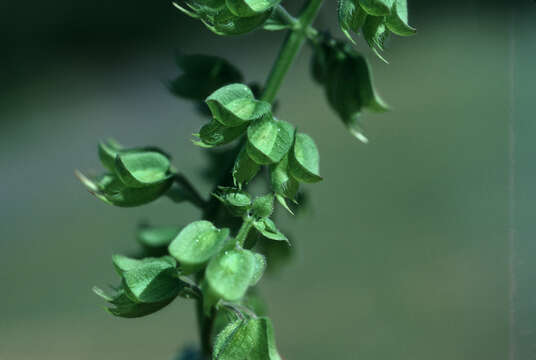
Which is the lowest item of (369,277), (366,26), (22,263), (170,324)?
(22,263)

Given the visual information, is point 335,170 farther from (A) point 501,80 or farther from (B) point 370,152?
(A) point 501,80

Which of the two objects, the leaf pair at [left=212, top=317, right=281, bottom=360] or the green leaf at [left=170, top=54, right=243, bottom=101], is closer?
the leaf pair at [left=212, top=317, right=281, bottom=360]

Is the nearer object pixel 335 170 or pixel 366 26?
pixel 366 26

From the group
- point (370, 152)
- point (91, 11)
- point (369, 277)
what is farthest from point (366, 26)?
point (91, 11)

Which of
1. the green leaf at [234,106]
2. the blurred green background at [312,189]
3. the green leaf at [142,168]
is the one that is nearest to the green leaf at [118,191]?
the green leaf at [142,168]

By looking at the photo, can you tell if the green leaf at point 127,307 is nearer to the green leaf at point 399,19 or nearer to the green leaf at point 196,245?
the green leaf at point 196,245

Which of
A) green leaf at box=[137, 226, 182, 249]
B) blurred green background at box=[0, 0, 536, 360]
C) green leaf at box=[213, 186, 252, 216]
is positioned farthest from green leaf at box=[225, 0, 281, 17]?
blurred green background at box=[0, 0, 536, 360]

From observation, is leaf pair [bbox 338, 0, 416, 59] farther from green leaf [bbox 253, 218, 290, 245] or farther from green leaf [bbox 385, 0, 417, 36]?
green leaf [bbox 253, 218, 290, 245]

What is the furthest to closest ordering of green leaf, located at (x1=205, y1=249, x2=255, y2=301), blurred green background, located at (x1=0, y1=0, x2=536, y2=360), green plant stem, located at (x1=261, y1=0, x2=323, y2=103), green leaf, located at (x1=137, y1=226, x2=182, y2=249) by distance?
blurred green background, located at (x1=0, y1=0, x2=536, y2=360), green leaf, located at (x1=137, y1=226, x2=182, y2=249), green plant stem, located at (x1=261, y1=0, x2=323, y2=103), green leaf, located at (x1=205, y1=249, x2=255, y2=301)
